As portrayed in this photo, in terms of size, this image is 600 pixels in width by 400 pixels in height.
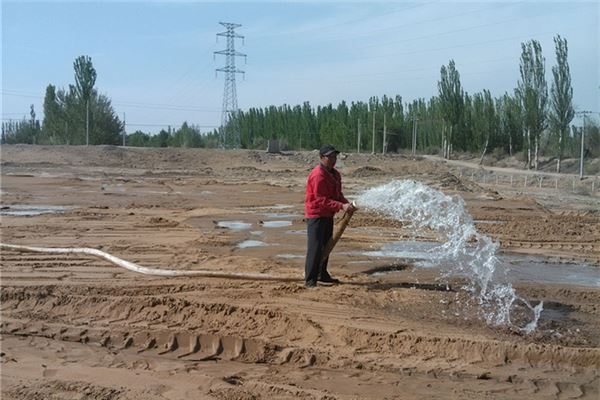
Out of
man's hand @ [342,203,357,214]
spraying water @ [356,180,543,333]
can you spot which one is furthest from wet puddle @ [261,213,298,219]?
man's hand @ [342,203,357,214]

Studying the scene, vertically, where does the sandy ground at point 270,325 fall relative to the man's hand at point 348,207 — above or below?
below

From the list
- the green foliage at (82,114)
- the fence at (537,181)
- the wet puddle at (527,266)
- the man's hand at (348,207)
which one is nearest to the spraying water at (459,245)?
the wet puddle at (527,266)

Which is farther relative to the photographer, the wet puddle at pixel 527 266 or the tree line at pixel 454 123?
the tree line at pixel 454 123

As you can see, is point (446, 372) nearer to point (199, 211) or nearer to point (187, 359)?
point (187, 359)

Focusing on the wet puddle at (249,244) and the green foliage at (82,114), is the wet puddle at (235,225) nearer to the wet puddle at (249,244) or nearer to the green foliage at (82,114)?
the wet puddle at (249,244)

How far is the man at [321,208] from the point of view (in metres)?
8.06

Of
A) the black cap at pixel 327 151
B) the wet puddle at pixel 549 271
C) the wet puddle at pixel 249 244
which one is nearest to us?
the black cap at pixel 327 151

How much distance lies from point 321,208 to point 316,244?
0.46 meters

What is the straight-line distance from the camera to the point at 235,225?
48.3ft

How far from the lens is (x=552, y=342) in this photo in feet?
20.2

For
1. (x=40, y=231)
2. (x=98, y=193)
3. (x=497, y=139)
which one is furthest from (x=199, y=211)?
(x=497, y=139)

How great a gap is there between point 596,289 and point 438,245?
369 centimetres

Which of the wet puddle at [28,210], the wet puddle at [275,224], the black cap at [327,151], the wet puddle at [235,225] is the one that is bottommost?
Result: the wet puddle at [235,225]

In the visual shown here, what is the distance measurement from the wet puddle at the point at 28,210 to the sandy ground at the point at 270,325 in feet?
9.03
